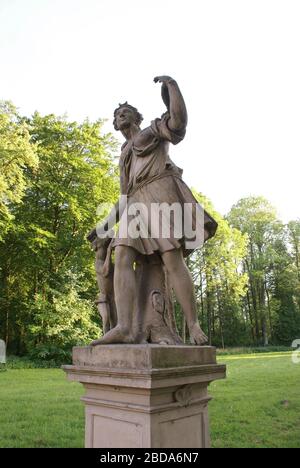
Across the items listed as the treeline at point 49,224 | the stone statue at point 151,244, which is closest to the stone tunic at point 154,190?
the stone statue at point 151,244

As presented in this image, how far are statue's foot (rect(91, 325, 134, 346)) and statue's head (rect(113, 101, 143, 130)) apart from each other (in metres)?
1.89

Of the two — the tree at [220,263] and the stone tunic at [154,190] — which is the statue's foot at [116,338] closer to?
the stone tunic at [154,190]

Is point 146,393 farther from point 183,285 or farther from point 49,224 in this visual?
point 49,224

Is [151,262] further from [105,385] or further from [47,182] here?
[47,182]

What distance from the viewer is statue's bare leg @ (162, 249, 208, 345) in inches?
122

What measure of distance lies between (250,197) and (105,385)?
122 ft

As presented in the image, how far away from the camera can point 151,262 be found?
339cm

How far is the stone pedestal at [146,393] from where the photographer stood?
97.4 inches

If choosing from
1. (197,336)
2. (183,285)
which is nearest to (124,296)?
(183,285)

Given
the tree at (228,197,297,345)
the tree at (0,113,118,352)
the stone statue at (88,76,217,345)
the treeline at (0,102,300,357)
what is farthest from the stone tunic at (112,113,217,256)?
the tree at (228,197,297,345)

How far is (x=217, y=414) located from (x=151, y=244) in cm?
529

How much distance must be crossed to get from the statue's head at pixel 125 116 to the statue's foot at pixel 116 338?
1886 millimetres

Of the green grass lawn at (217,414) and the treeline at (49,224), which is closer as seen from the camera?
the green grass lawn at (217,414)
